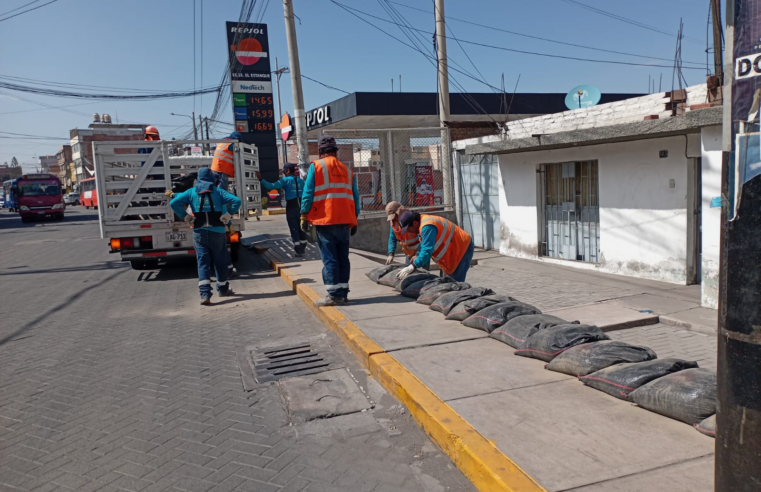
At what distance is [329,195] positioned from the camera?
6.19m

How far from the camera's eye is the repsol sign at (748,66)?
1.74 m

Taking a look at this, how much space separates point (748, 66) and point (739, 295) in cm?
75

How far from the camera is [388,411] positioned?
388cm

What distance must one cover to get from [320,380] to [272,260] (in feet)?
21.7

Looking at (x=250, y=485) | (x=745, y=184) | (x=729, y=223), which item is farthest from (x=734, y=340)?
(x=250, y=485)

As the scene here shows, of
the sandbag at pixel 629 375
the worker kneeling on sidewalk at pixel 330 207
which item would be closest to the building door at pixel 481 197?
the worker kneeling on sidewalk at pixel 330 207

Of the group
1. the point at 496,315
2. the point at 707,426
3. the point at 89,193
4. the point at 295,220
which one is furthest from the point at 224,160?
the point at 89,193

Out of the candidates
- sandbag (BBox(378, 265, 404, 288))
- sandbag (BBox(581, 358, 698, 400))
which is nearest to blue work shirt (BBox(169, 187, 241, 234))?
sandbag (BBox(378, 265, 404, 288))

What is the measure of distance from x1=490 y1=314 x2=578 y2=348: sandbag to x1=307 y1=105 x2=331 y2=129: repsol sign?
18.2 metres

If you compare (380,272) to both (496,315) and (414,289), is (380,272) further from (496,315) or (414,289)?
(496,315)

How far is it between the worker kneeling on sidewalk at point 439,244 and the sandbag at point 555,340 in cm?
216

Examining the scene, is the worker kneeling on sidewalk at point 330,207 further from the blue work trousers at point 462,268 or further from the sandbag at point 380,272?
the blue work trousers at point 462,268

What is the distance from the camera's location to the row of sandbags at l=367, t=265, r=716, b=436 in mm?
3139

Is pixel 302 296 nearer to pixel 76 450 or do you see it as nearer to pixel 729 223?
pixel 76 450
